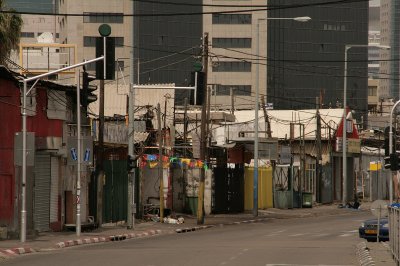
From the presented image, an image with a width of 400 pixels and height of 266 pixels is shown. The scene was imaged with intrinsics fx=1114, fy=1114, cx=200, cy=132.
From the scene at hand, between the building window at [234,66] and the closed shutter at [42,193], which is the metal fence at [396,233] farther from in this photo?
the building window at [234,66]

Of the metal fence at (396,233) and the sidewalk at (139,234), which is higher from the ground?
the metal fence at (396,233)

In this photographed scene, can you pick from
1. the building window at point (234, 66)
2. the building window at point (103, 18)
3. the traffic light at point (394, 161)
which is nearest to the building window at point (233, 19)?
the building window at point (234, 66)

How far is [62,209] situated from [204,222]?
973 centimetres

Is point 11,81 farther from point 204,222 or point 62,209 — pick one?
point 204,222

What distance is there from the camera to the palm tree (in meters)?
43.6

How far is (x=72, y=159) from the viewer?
3875 centimetres

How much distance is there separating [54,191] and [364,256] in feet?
54.2

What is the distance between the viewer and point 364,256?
26.7m

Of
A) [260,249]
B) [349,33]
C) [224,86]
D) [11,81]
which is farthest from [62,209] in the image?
[349,33]

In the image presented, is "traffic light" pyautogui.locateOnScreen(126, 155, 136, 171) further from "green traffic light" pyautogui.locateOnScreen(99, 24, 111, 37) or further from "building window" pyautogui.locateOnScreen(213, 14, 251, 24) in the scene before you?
"building window" pyautogui.locateOnScreen(213, 14, 251, 24)

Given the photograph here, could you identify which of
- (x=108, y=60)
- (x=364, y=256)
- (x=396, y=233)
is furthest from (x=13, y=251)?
(x=396, y=233)

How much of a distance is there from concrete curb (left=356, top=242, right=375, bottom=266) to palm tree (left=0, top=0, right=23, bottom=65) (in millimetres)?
18848

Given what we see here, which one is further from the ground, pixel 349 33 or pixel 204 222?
pixel 349 33

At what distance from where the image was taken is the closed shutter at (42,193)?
38562 mm
